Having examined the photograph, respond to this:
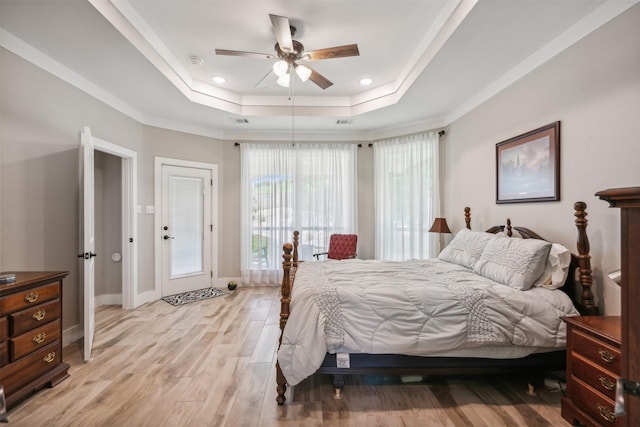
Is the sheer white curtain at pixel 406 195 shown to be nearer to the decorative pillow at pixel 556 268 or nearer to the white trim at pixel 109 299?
the decorative pillow at pixel 556 268

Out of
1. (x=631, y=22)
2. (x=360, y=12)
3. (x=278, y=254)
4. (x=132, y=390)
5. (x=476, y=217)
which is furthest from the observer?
(x=278, y=254)

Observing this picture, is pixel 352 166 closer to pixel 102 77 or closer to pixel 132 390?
pixel 102 77

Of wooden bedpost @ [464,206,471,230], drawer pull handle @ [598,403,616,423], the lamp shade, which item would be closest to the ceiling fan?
wooden bedpost @ [464,206,471,230]

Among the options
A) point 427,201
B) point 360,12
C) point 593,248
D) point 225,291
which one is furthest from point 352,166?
point 593,248

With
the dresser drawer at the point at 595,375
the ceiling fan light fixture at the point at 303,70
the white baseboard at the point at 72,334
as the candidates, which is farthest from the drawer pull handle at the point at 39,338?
the dresser drawer at the point at 595,375

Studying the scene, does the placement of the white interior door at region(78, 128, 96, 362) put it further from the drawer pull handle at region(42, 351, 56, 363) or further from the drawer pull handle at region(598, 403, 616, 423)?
the drawer pull handle at region(598, 403, 616, 423)

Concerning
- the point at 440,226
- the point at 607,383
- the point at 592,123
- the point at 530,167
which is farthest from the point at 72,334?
the point at 592,123

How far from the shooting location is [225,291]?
4535 mm

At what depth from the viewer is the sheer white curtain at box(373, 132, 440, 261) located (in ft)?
14.0

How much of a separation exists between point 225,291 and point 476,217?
3.88 metres

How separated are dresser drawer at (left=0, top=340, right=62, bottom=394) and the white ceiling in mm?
2426

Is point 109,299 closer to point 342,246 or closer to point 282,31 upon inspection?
point 342,246

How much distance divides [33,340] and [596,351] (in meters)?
3.65

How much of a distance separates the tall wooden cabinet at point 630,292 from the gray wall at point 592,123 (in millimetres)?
1483
